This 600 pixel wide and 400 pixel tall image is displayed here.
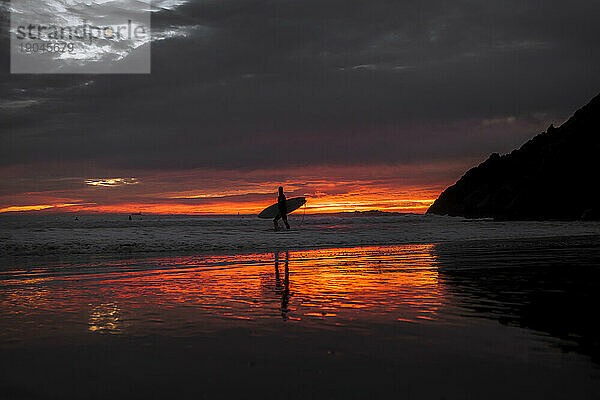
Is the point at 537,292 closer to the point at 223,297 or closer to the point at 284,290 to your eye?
the point at 284,290

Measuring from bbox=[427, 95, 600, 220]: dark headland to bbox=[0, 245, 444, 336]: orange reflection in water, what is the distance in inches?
1863

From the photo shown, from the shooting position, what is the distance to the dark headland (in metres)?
56.9

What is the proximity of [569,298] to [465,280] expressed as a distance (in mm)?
2478

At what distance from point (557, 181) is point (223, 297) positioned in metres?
61.5

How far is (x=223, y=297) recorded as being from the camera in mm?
8180

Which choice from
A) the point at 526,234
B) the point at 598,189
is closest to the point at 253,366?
the point at 526,234

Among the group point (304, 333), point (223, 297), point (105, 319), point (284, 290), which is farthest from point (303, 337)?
point (284, 290)

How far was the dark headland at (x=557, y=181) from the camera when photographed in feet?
187

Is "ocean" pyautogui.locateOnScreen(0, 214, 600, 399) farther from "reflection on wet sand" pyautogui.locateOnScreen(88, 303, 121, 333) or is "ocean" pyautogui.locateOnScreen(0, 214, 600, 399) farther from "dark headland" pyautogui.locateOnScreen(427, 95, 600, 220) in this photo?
"dark headland" pyautogui.locateOnScreen(427, 95, 600, 220)

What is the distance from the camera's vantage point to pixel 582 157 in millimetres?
59656

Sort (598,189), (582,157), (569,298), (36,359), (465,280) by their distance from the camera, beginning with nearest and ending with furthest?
(36,359), (569,298), (465,280), (598,189), (582,157)

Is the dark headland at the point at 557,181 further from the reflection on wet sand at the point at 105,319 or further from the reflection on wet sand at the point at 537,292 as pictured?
the reflection on wet sand at the point at 105,319

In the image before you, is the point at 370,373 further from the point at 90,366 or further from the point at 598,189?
the point at 598,189

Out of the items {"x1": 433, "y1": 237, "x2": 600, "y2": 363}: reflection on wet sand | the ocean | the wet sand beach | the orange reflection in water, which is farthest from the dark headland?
the wet sand beach
